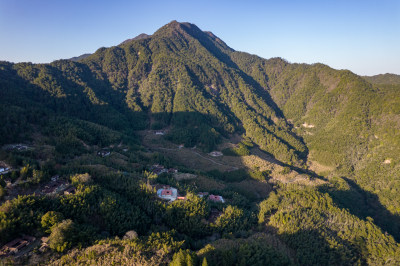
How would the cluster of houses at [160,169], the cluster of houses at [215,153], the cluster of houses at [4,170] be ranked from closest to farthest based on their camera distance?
the cluster of houses at [4,170] < the cluster of houses at [160,169] < the cluster of houses at [215,153]

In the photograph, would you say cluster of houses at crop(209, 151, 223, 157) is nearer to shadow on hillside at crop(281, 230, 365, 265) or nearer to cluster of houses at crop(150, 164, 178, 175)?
cluster of houses at crop(150, 164, 178, 175)

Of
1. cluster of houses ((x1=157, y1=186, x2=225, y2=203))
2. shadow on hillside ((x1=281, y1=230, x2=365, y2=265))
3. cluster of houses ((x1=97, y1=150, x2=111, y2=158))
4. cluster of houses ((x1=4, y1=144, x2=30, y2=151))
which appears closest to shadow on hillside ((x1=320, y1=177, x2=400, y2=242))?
shadow on hillside ((x1=281, y1=230, x2=365, y2=265))

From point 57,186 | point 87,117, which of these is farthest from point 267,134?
point 57,186

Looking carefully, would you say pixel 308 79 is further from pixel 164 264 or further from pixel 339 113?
pixel 164 264

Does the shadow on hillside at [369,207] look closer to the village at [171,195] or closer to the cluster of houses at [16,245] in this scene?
the village at [171,195]

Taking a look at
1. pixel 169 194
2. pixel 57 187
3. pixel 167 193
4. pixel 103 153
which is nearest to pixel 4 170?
pixel 57 187

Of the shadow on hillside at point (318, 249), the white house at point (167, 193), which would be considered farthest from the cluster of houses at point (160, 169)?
the shadow on hillside at point (318, 249)
